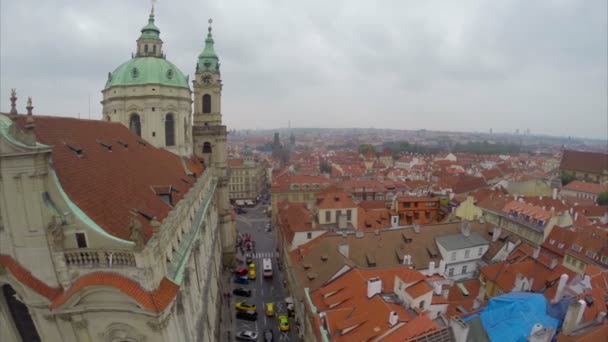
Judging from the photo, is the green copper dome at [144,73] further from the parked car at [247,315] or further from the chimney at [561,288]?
the chimney at [561,288]

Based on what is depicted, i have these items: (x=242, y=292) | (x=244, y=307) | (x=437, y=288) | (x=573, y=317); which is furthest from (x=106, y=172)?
(x=573, y=317)

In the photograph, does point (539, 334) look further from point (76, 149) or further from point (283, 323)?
point (76, 149)

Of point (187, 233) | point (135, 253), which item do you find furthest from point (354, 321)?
point (135, 253)

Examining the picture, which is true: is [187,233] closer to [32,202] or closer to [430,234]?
[32,202]

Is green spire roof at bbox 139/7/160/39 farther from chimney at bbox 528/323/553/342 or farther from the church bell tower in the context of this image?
chimney at bbox 528/323/553/342

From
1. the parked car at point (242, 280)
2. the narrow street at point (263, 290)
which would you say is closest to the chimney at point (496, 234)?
the narrow street at point (263, 290)

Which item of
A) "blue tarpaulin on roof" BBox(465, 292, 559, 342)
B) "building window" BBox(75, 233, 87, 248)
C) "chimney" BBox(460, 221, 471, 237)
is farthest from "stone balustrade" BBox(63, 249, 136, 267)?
A: "chimney" BBox(460, 221, 471, 237)
